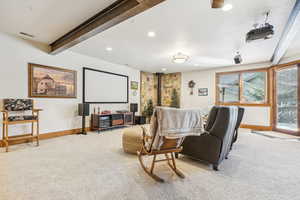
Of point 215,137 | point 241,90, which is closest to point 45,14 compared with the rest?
point 215,137

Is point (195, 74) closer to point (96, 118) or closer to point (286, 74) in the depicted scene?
point (286, 74)

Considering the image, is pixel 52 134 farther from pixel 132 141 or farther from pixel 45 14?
pixel 45 14

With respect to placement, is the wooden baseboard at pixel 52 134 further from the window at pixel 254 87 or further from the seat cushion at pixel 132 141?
the window at pixel 254 87

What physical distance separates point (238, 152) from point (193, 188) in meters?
1.95

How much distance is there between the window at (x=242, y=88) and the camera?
5773 mm

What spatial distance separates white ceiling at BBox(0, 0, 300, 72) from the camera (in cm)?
231

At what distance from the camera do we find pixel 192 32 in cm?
315

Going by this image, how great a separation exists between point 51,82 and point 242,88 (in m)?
7.10

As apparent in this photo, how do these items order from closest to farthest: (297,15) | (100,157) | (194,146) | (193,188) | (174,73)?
(193,188) → (297,15) → (194,146) → (100,157) → (174,73)

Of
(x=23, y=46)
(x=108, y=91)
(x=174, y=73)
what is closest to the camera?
(x=23, y=46)

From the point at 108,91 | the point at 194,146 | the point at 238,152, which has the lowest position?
the point at 238,152

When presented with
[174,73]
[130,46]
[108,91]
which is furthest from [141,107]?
[130,46]

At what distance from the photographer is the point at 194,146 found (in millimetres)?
2578

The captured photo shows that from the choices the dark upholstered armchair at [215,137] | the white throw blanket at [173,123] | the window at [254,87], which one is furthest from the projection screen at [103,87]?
the window at [254,87]
